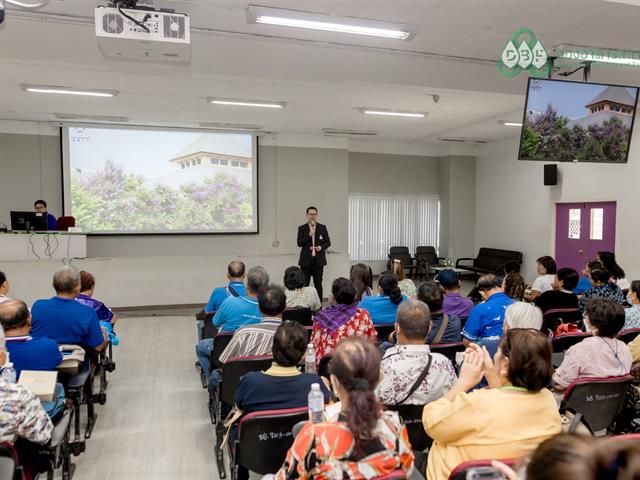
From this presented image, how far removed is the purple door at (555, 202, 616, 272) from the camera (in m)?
7.99

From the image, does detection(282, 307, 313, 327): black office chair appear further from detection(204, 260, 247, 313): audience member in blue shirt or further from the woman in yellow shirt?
the woman in yellow shirt

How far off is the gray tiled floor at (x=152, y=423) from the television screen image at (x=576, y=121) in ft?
12.1

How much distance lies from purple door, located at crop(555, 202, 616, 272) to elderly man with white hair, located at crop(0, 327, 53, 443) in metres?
8.55

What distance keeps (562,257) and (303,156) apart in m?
5.76

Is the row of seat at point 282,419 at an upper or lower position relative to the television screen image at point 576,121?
lower

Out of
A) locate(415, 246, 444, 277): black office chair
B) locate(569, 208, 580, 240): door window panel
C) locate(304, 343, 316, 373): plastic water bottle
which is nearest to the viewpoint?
locate(304, 343, 316, 373): plastic water bottle

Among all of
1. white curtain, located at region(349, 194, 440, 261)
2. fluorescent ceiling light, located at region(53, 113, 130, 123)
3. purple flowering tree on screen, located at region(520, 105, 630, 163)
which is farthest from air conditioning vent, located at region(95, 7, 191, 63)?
white curtain, located at region(349, 194, 440, 261)

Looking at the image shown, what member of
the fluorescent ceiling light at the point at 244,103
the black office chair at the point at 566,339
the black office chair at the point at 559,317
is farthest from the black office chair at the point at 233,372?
the fluorescent ceiling light at the point at 244,103

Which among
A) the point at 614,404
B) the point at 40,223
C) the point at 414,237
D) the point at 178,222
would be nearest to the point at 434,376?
the point at 614,404

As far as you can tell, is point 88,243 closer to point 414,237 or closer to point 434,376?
point 414,237

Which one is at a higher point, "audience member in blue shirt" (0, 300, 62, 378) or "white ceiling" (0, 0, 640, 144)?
"white ceiling" (0, 0, 640, 144)

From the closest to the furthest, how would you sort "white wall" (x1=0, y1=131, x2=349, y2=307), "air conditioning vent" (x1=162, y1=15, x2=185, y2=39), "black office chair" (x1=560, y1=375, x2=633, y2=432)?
"black office chair" (x1=560, y1=375, x2=633, y2=432) < "air conditioning vent" (x1=162, y1=15, x2=185, y2=39) < "white wall" (x1=0, y1=131, x2=349, y2=307)

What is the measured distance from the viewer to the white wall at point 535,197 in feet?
24.4

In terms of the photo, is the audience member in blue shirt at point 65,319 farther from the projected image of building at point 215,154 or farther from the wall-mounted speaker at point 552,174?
the wall-mounted speaker at point 552,174
